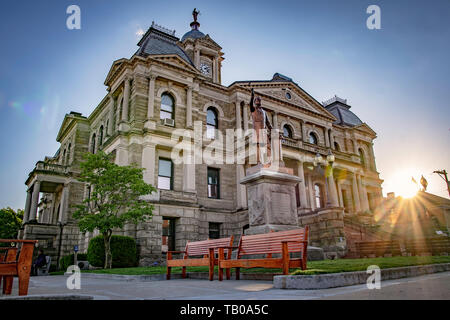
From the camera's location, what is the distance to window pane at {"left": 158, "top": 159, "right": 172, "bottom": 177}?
24609 millimetres

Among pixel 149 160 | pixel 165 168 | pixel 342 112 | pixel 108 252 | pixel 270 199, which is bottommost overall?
pixel 108 252

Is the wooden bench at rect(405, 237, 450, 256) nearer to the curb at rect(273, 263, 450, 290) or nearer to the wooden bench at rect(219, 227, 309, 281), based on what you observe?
the curb at rect(273, 263, 450, 290)

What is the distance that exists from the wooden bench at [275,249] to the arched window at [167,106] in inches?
764

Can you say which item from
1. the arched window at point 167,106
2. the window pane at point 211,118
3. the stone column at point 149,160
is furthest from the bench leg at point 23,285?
the window pane at point 211,118

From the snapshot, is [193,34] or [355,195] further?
[355,195]

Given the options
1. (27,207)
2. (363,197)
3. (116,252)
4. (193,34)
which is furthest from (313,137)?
(27,207)

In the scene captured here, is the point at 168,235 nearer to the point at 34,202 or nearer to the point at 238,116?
the point at 238,116

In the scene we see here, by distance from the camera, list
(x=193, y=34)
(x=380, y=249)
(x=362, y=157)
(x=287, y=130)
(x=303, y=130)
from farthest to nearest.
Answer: (x=362, y=157), (x=193, y=34), (x=303, y=130), (x=287, y=130), (x=380, y=249)

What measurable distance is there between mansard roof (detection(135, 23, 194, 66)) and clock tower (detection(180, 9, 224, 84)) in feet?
9.64

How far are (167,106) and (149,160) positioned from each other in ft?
17.4

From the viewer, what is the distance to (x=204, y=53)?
112ft

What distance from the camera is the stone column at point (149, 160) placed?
22938 millimetres

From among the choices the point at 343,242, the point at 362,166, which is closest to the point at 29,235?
the point at 343,242

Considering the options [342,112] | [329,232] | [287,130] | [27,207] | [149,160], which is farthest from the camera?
[342,112]
